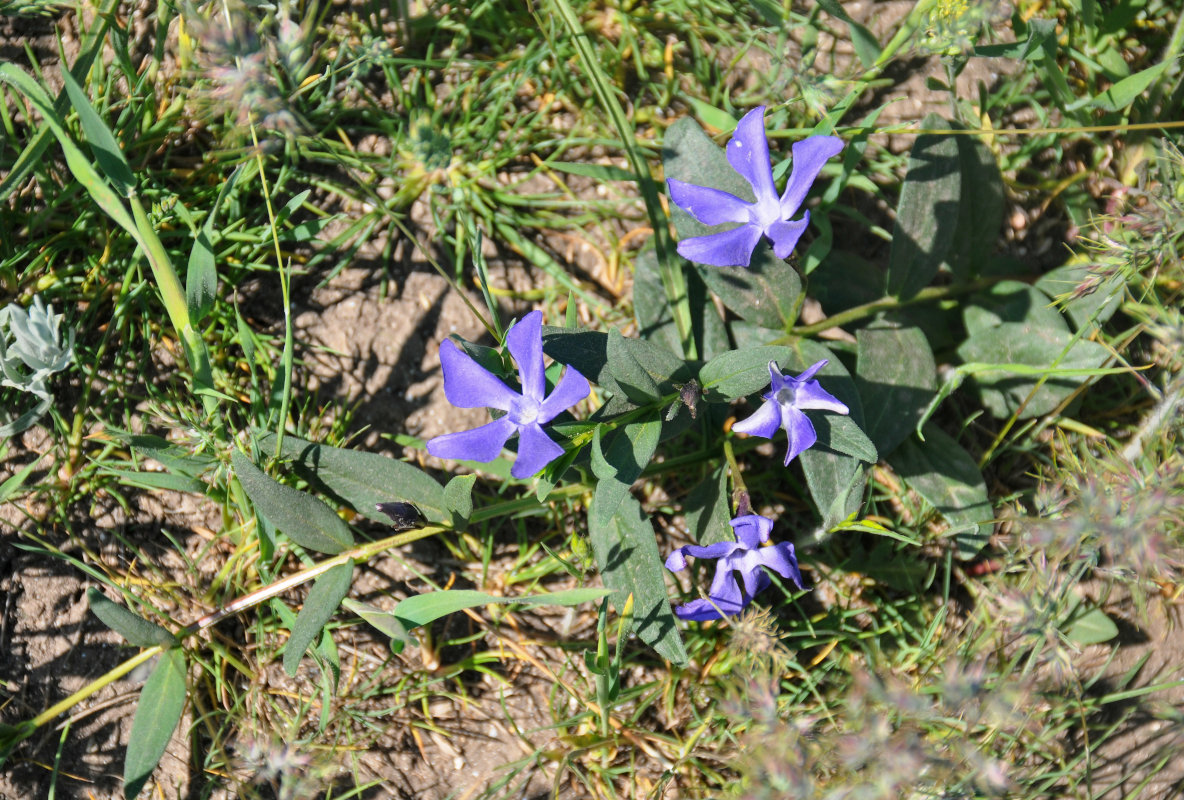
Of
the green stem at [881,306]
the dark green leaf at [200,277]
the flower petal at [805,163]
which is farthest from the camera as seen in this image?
the green stem at [881,306]

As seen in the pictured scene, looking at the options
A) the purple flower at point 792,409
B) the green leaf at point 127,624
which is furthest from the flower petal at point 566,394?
the green leaf at point 127,624

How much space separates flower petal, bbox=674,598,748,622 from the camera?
2455 mm

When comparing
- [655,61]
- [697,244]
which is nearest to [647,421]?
[697,244]

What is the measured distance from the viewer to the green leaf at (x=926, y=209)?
102 inches

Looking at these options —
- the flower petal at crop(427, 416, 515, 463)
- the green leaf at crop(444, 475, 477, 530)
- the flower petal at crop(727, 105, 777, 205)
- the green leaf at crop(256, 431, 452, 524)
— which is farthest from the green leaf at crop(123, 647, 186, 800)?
the flower petal at crop(727, 105, 777, 205)

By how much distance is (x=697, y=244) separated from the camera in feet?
7.03

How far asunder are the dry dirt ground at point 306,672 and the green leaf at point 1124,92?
162cm

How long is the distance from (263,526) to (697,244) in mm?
1394

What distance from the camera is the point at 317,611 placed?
2.33 metres

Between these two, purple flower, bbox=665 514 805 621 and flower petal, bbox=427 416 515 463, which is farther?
purple flower, bbox=665 514 805 621

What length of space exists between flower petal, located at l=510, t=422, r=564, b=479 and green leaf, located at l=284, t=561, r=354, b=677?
0.74 metres

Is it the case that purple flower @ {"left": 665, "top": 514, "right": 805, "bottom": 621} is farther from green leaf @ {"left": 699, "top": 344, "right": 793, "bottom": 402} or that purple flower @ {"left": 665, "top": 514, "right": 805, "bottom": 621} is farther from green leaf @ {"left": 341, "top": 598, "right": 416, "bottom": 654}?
green leaf @ {"left": 341, "top": 598, "right": 416, "bottom": 654}

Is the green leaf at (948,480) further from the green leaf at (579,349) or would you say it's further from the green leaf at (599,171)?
the green leaf at (599,171)

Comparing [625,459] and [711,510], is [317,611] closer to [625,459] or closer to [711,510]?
[625,459]
